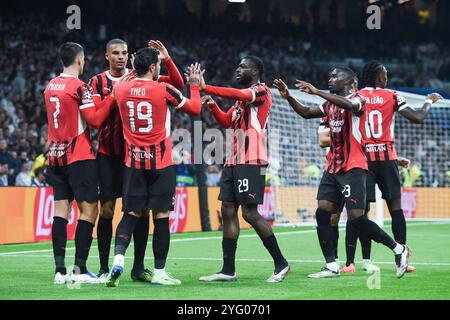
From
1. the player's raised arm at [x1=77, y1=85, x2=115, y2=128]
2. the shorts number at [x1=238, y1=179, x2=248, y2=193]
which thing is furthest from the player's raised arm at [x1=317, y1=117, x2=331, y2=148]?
the player's raised arm at [x1=77, y1=85, x2=115, y2=128]

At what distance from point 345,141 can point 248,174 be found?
115cm

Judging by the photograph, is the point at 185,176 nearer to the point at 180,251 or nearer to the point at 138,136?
the point at 180,251

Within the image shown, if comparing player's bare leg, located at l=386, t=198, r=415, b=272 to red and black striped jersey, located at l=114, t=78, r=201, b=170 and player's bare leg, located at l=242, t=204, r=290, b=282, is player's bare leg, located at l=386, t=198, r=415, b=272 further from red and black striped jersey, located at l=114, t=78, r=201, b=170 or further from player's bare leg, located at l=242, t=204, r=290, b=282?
red and black striped jersey, located at l=114, t=78, r=201, b=170

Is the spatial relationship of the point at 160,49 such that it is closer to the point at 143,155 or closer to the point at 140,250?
the point at 143,155

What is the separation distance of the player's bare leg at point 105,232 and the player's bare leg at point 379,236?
2489mm

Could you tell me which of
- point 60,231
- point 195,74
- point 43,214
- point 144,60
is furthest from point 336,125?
point 43,214

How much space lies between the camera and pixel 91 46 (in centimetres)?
2877

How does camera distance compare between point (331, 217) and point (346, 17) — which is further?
point (346, 17)

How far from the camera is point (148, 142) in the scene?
8.22 meters

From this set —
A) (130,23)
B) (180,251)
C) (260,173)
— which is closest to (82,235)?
(260,173)

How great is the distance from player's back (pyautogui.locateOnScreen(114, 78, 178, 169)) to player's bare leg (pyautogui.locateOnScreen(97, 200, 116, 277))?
30.0 inches

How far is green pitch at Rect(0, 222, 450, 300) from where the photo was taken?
7543 mm

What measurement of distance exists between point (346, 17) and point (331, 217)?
100 feet

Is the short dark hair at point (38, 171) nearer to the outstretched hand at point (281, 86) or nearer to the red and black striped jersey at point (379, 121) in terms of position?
the red and black striped jersey at point (379, 121)
